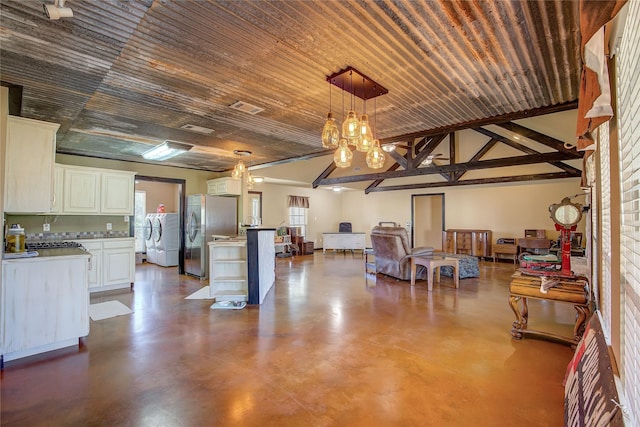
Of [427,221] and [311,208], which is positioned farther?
[427,221]

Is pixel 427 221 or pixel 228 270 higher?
pixel 427 221

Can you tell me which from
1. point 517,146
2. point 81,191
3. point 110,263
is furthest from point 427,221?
point 81,191

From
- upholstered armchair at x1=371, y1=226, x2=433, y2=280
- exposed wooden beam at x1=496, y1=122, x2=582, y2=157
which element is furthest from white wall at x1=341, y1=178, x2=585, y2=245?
upholstered armchair at x1=371, y1=226, x2=433, y2=280

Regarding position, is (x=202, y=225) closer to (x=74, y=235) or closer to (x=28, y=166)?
(x=74, y=235)

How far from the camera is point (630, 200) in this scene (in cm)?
102

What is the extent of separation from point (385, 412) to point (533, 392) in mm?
1133

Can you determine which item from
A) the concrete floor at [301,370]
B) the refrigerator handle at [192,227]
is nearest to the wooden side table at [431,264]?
the concrete floor at [301,370]

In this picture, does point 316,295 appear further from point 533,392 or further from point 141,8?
point 141,8

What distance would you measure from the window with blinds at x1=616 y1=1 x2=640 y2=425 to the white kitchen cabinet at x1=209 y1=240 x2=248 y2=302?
4.05 m

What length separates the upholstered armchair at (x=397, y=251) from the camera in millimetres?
5734

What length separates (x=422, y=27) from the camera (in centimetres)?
198

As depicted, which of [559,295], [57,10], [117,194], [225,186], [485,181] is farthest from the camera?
[485,181]

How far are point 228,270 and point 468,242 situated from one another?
7288 mm

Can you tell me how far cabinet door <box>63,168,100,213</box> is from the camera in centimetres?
480
